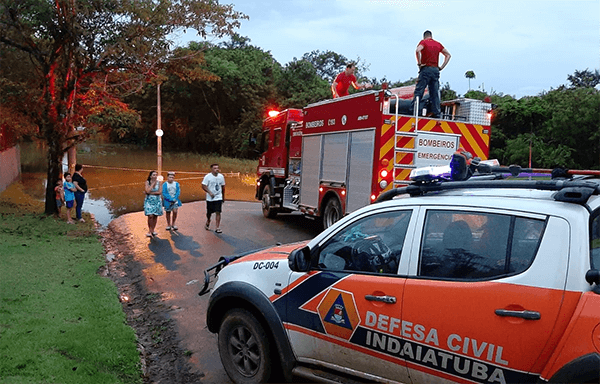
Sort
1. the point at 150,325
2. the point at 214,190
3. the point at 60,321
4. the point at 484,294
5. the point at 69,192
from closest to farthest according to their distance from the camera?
1. the point at 484,294
2. the point at 60,321
3. the point at 150,325
4. the point at 214,190
5. the point at 69,192

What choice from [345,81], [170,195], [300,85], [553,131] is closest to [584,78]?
[553,131]

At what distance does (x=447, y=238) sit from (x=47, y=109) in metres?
13.3

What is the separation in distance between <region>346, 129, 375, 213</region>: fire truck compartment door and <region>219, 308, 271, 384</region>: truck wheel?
19.5 ft

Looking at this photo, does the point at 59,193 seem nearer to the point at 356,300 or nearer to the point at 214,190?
the point at 214,190

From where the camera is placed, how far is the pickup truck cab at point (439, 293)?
255 centimetres

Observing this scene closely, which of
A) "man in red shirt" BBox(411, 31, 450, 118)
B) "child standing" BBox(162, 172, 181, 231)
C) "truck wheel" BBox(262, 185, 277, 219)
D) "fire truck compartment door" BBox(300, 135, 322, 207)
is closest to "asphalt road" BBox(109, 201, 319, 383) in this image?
"truck wheel" BBox(262, 185, 277, 219)

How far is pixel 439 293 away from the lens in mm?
2977

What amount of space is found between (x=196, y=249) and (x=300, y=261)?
728 cm

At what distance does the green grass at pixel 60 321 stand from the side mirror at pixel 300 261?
79.4 inches

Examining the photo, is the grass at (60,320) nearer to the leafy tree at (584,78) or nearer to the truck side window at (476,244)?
the truck side window at (476,244)

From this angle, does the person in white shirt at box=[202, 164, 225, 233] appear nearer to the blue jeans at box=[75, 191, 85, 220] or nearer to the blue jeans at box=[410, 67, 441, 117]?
the blue jeans at box=[75, 191, 85, 220]

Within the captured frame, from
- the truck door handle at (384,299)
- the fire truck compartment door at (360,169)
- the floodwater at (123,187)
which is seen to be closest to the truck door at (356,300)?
the truck door handle at (384,299)

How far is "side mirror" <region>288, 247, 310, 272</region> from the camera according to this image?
3.72 meters

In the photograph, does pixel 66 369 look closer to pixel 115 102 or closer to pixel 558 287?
pixel 558 287
